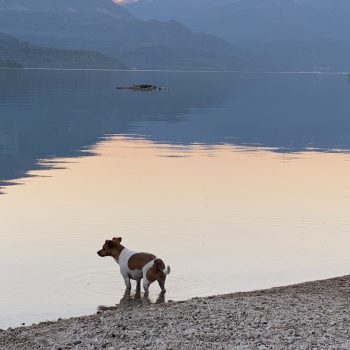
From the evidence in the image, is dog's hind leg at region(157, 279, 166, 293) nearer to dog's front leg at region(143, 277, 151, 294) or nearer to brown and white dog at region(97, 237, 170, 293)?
brown and white dog at region(97, 237, 170, 293)

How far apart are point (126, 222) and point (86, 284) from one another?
24.5 ft

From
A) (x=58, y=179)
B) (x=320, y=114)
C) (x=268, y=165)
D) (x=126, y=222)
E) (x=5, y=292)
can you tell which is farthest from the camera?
(x=320, y=114)

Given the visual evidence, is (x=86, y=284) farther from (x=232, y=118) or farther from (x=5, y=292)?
(x=232, y=118)

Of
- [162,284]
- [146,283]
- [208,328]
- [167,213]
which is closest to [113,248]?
[146,283]

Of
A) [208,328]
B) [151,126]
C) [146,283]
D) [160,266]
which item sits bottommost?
[151,126]

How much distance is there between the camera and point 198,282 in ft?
70.8

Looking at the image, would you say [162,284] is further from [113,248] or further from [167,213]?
[167,213]

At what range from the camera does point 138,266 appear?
19781 millimetres

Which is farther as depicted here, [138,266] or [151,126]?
[151,126]

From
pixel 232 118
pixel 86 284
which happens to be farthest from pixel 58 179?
pixel 232 118

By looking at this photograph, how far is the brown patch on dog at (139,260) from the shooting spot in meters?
19.6

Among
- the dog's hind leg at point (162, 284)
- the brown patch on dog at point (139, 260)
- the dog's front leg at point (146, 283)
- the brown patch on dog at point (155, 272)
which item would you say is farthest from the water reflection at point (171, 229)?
the brown patch on dog at point (139, 260)

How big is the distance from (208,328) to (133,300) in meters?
5.31

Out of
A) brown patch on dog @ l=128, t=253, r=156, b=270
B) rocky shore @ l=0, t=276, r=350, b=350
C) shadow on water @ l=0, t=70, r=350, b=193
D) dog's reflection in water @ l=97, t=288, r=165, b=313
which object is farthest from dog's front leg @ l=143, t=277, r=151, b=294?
shadow on water @ l=0, t=70, r=350, b=193
